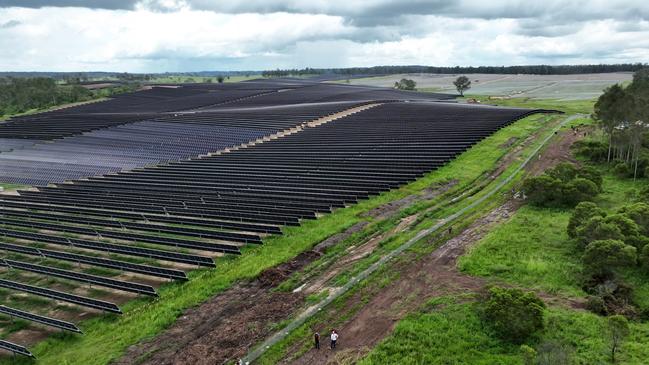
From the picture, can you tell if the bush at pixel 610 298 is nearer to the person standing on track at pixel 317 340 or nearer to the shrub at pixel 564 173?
the person standing on track at pixel 317 340

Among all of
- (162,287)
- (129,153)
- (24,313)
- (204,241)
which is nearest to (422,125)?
(129,153)

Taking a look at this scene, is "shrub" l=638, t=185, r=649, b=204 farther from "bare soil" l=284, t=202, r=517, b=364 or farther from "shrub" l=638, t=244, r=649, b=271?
"bare soil" l=284, t=202, r=517, b=364

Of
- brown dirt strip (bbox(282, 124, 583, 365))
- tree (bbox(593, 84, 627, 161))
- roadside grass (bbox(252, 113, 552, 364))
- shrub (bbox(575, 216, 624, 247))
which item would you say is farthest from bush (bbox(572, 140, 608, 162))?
shrub (bbox(575, 216, 624, 247))

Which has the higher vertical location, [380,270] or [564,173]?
[564,173]

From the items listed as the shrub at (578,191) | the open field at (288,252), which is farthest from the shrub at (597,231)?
the shrub at (578,191)

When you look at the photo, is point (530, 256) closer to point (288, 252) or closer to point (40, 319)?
point (288, 252)

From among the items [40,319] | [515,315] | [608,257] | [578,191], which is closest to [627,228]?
[608,257]

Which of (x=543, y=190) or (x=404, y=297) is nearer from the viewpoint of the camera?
(x=404, y=297)
